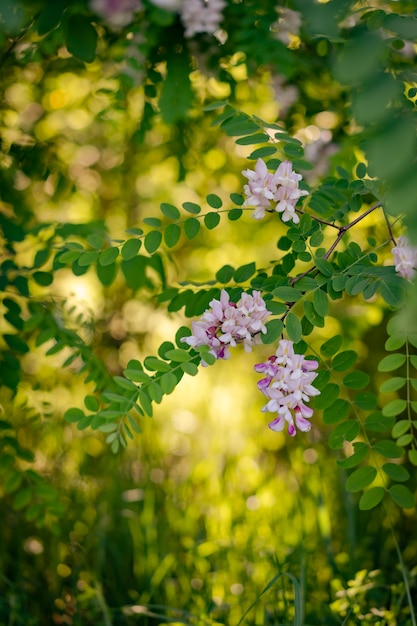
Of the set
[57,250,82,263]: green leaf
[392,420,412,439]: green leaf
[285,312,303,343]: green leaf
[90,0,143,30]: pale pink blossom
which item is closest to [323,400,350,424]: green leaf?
[392,420,412,439]: green leaf

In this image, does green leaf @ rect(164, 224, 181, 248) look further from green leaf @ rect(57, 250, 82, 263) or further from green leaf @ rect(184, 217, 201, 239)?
green leaf @ rect(57, 250, 82, 263)

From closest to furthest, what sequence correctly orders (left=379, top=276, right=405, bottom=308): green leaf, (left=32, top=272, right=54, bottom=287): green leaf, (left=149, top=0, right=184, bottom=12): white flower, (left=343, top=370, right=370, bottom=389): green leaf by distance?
(left=379, top=276, right=405, bottom=308): green leaf → (left=343, top=370, right=370, bottom=389): green leaf → (left=149, top=0, right=184, bottom=12): white flower → (left=32, top=272, right=54, bottom=287): green leaf

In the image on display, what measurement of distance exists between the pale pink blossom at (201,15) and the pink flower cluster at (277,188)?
63 centimetres

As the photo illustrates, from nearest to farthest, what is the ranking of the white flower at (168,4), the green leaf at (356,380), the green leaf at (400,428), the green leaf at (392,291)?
the green leaf at (392,291), the green leaf at (400,428), the green leaf at (356,380), the white flower at (168,4)

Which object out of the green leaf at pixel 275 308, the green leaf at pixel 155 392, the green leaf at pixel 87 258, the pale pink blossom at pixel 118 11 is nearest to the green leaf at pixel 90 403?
the green leaf at pixel 155 392

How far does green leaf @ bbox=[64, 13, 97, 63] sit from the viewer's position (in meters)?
1.29

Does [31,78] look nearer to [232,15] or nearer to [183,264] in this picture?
[232,15]

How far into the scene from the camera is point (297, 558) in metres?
1.81

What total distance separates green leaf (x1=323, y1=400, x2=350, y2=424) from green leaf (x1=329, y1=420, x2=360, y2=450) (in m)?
0.01

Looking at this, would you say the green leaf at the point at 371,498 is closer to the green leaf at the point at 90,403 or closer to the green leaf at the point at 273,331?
the green leaf at the point at 273,331

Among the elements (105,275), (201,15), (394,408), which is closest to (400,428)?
(394,408)

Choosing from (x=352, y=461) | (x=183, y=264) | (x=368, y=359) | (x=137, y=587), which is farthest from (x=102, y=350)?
(x=352, y=461)

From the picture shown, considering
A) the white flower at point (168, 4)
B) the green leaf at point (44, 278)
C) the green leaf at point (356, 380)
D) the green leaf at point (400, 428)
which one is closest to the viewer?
the green leaf at point (400, 428)

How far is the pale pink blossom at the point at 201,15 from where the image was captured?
1.54 m
